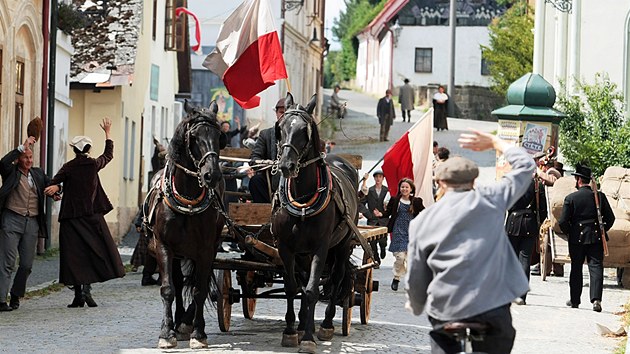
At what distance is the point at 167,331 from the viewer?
485 inches

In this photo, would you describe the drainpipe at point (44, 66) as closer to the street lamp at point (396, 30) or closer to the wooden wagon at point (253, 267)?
the wooden wagon at point (253, 267)

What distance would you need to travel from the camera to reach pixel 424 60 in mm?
71875

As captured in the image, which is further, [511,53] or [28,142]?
[511,53]

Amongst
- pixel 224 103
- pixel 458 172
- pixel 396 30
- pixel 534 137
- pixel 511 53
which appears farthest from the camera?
pixel 396 30

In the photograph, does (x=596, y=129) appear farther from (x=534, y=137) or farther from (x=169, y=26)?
(x=169, y=26)

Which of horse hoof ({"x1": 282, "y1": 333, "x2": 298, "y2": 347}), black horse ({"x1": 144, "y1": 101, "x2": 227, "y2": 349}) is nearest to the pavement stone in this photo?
horse hoof ({"x1": 282, "y1": 333, "x2": 298, "y2": 347})

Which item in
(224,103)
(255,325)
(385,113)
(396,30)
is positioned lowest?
(255,325)

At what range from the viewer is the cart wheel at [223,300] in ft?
44.9

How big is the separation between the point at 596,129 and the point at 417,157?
8.45 meters

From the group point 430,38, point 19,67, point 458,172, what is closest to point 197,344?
point 458,172

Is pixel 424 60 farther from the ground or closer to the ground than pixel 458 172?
farther from the ground

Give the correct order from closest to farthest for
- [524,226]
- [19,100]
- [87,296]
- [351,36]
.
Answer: [87,296] < [524,226] < [19,100] < [351,36]

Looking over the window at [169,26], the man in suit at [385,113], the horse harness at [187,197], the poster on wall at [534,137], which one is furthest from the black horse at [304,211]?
the man in suit at [385,113]

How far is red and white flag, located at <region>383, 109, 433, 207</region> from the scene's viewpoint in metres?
18.2
